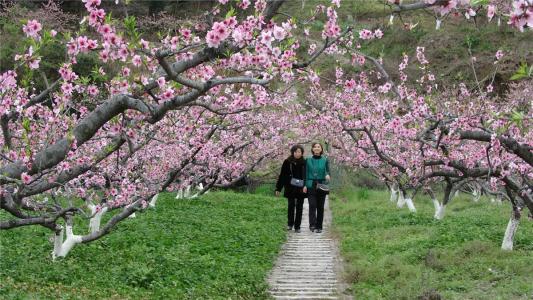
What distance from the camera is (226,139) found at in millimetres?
18938

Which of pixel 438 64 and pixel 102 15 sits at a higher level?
pixel 438 64

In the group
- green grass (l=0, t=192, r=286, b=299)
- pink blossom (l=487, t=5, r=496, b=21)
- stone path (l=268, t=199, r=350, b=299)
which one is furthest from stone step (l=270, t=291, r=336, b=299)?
pink blossom (l=487, t=5, r=496, b=21)

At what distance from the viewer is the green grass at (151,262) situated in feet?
26.7

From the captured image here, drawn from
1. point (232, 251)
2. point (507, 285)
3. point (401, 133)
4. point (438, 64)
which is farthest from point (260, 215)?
point (438, 64)

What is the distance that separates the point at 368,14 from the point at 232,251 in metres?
42.7

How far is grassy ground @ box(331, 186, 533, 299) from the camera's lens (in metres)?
8.95

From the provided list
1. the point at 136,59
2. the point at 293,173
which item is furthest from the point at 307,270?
the point at 136,59

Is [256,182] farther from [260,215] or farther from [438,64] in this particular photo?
[438,64]

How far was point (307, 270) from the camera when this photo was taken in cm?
1109

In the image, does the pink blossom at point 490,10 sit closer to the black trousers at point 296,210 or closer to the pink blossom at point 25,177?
the pink blossom at point 25,177

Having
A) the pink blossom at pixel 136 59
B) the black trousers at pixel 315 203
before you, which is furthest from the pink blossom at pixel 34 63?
the black trousers at pixel 315 203

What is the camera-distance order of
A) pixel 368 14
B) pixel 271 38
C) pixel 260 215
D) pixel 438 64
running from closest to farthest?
pixel 271 38 < pixel 260 215 < pixel 438 64 < pixel 368 14

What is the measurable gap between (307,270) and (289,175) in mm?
3270

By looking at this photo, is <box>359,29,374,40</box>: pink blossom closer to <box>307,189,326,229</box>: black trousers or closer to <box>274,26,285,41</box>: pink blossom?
<box>274,26,285,41</box>: pink blossom
